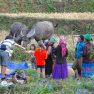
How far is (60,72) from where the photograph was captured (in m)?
6.40

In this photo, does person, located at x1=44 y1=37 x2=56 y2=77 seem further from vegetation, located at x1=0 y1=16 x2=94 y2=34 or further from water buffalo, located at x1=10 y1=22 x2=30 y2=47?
vegetation, located at x1=0 y1=16 x2=94 y2=34

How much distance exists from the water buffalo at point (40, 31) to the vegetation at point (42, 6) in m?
10.3

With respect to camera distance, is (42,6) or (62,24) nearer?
(62,24)

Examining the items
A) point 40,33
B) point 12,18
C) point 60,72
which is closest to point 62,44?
point 60,72

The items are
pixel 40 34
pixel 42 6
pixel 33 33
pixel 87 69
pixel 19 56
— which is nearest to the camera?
pixel 87 69

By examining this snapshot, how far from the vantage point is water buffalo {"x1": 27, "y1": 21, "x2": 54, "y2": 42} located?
1248 cm

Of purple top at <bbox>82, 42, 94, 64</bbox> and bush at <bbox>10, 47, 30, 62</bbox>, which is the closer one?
purple top at <bbox>82, 42, 94, 64</bbox>

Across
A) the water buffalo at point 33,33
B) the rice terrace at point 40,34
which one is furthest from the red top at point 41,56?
the water buffalo at point 33,33

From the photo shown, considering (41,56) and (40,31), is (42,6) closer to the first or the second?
(40,31)

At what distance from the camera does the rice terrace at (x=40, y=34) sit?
18.1 feet

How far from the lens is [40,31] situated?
41.6 ft

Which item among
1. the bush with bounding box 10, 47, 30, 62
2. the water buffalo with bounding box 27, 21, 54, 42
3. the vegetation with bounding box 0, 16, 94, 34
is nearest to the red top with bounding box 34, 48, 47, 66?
the bush with bounding box 10, 47, 30, 62

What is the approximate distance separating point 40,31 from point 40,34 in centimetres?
21

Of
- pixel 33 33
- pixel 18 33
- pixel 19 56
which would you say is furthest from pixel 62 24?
pixel 19 56
